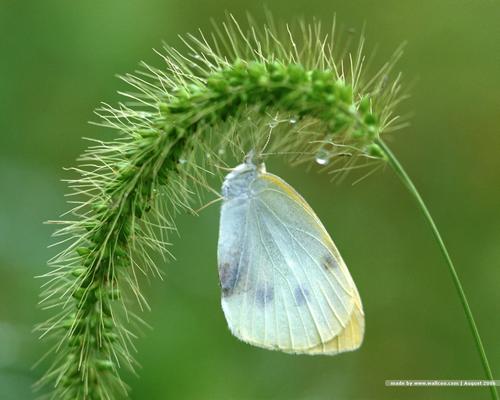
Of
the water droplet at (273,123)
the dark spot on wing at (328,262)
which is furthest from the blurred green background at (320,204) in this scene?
the water droplet at (273,123)

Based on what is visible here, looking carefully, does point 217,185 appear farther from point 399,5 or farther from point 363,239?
point 399,5

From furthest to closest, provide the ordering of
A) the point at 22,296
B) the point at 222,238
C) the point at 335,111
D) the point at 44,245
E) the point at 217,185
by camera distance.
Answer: the point at 217,185
the point at 44,245
the point at 22,296
the point at 222,238
the point at 335,111

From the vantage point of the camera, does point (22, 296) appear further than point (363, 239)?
No

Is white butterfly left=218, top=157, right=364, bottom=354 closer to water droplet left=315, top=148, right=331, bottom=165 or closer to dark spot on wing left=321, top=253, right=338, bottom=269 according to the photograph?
dark spot on wing left=321, top=253, right=338, bottom=269

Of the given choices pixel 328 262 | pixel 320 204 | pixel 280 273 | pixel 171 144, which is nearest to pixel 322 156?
pixel 171 144

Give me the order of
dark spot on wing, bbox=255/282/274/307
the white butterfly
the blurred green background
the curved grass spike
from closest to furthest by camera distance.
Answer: the curved grass spike, the white butterfly, dark spot on wing, bbox=255/282/274/307, the blurred green background

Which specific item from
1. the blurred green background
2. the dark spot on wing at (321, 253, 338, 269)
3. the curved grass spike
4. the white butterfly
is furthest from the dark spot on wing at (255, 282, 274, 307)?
the curved grass spike

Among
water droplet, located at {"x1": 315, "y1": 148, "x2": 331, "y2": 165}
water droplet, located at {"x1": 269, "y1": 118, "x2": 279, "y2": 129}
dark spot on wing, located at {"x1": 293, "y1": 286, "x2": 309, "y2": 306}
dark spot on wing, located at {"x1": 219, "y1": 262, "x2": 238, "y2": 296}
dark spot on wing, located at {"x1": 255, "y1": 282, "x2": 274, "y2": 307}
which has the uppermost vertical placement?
water droplet, located at {"x1": 269, "y1": 118, "x2": 279, "y2": 129}

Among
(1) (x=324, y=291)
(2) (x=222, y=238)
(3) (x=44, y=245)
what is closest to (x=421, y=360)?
(1) (x=324, y=291)

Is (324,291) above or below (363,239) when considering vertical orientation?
below
